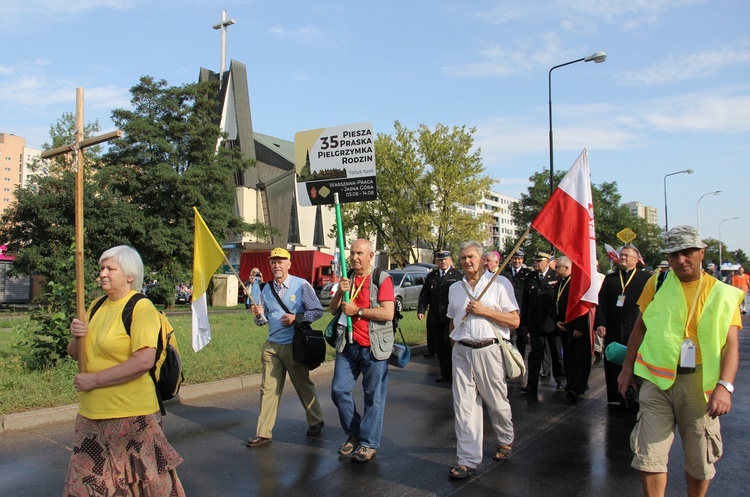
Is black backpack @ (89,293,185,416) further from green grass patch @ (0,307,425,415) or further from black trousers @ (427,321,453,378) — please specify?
black trousers @ (427,321,453,378)

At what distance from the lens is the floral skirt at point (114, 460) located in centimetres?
327

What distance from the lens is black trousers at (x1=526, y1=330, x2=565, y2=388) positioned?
8.53 metres

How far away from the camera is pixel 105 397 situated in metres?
3.29

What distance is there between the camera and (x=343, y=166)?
6.80 metres

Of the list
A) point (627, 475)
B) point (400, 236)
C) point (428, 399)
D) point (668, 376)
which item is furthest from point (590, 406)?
point (400, 236)

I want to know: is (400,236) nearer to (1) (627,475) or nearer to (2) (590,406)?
(2) (590,406)

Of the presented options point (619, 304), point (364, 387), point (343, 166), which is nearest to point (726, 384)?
point (364, 387)

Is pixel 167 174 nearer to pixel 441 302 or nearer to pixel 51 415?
pixel 441 302

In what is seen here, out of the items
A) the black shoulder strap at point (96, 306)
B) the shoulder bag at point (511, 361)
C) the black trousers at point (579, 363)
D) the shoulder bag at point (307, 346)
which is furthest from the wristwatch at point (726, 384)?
the black trousers at point (579, 363)

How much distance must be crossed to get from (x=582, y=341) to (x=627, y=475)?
3200mm

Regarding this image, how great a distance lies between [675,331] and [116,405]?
3137mm

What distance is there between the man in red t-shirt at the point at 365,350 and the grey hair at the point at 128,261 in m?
2.00

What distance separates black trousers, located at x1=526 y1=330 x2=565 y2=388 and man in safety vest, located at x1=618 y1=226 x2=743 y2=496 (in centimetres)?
497

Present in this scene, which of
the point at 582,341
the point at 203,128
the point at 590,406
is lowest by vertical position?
the point at 590,406
